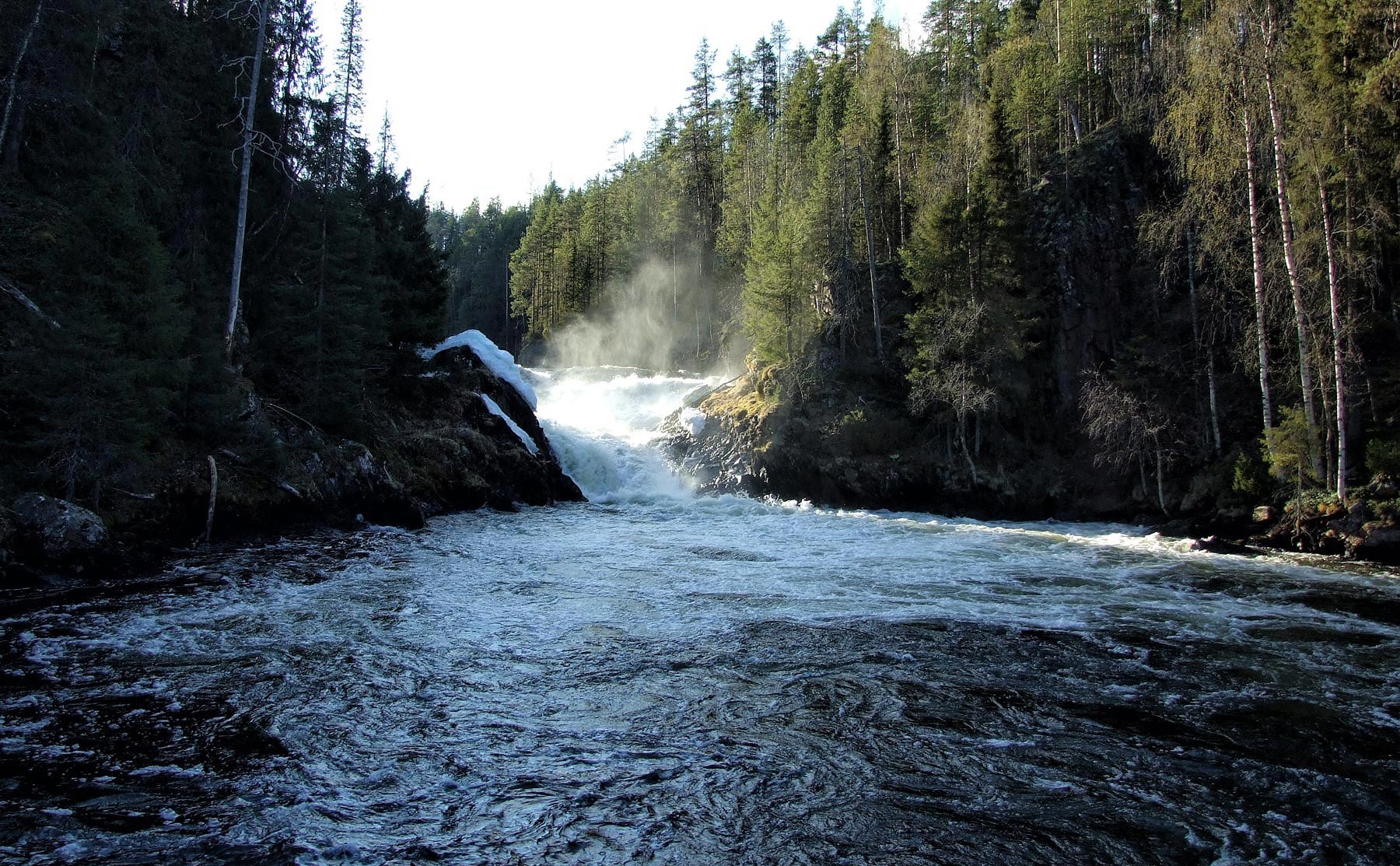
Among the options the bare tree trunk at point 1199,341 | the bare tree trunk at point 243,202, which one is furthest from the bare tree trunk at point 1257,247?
the bare tree trunk at point 243,202

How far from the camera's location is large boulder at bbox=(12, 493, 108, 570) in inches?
480

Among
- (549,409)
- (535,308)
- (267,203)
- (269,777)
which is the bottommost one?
(269,777)

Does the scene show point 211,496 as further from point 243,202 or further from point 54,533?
point 243,202

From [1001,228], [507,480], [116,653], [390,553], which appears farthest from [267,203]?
[1001,228]

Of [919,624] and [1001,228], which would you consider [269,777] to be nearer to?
[919,624]

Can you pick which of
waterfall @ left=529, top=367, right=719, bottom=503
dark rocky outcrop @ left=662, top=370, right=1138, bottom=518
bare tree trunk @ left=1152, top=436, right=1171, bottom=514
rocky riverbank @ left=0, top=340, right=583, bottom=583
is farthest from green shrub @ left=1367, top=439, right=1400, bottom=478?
rocky riverbank @ left=0, top=340, right=583, bottom=583

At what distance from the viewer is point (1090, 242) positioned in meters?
29.3

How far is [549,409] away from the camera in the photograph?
148 ft

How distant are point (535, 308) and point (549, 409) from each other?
3001 cm

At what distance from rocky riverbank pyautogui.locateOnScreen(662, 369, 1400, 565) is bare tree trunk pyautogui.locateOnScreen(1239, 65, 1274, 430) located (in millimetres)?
2965

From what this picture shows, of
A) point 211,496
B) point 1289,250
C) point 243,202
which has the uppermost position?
point 243,202

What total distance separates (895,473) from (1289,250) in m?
13.2

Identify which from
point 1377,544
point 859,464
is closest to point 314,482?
point 859,464

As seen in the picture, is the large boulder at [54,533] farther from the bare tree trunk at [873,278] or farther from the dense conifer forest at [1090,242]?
the bare tree trunk at [873,278]
